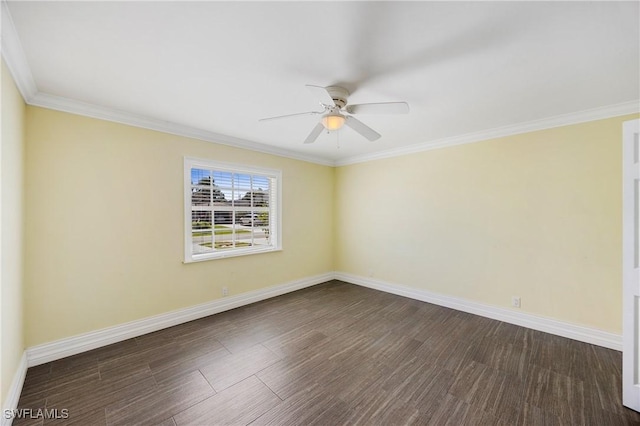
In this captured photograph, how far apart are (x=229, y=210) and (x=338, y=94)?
98.5 inches

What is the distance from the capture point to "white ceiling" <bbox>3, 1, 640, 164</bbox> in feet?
4.64

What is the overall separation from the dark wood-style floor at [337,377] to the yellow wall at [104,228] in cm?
42

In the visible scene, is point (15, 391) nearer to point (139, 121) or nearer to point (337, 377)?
point (337, 377)

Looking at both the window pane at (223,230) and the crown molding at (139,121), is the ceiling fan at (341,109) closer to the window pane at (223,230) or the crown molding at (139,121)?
the crown molding at (139,121)

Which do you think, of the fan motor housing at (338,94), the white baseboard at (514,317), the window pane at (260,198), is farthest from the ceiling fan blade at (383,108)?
the white baseboard at (514,317)

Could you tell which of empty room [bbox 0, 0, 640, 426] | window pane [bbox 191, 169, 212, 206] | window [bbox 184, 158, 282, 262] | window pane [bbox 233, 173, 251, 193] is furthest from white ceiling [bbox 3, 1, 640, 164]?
window pane [bbox 233, 173, 251, 193]

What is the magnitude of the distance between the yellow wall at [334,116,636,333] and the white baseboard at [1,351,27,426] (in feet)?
14.3

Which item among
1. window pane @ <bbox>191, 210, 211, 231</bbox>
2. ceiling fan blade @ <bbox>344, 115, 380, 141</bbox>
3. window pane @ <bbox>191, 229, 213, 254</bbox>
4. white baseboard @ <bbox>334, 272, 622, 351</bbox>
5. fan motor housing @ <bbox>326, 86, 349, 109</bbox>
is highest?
fan motor housing @ <bbox>326, 86, 349, 109</bbox>

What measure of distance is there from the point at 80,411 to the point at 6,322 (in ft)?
2.68

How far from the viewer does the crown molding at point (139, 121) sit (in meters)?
2.42

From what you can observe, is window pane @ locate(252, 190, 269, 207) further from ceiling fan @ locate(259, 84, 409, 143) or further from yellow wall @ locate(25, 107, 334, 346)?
ceiling fan @ locate(259, 84, 409, 143)

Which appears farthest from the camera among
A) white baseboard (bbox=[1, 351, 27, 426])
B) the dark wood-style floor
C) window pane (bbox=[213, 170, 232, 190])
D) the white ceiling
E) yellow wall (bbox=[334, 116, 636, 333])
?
window pane (bbox=[213, 170, 232, 190])

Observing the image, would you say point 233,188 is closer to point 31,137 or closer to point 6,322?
point 31,137

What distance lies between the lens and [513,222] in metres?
3.26
